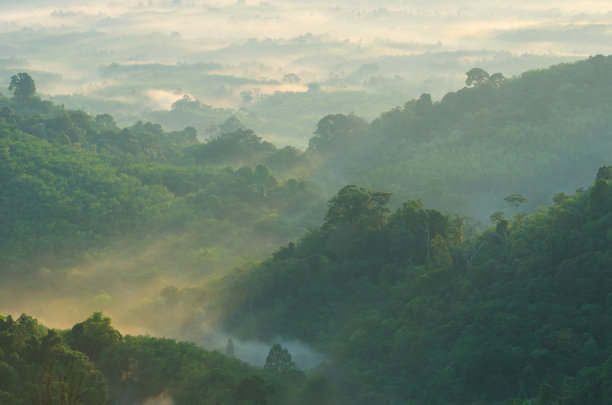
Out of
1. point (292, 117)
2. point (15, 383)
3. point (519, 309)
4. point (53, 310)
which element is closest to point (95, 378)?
point (15, 383)

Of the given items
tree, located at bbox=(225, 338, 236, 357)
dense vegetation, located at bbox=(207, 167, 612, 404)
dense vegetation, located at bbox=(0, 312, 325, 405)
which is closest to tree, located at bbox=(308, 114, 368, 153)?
dense vegetation, located at bbox=(207, 167, 612, 404)

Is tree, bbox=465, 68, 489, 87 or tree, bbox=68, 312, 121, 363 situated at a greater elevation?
tree, bbox=465, 68, 489, 87

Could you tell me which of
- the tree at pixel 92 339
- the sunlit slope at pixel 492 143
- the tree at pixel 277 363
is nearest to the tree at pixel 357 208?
the tree at pixel 277 363

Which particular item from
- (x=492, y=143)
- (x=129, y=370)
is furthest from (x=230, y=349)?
(x=492, y=143)

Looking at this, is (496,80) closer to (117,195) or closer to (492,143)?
(492,143)

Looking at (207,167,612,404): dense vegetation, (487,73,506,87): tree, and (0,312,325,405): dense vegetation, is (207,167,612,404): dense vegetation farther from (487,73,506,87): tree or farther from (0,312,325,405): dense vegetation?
(487,73,506,87): tree
